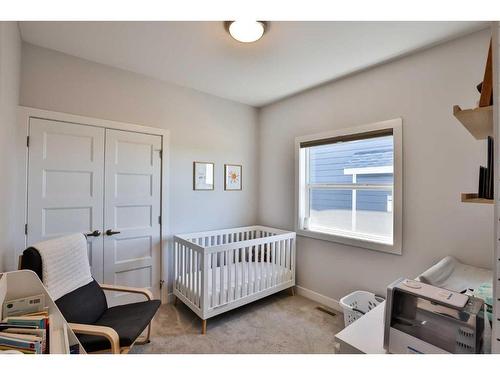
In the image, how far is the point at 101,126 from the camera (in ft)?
7.55

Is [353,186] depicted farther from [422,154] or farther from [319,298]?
[319,298]

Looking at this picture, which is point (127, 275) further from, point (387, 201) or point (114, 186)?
point (387, 201)

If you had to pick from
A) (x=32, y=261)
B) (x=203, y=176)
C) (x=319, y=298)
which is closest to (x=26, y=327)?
(x=32, y=261)

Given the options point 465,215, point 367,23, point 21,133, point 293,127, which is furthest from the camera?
point 293,127

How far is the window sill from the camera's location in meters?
2.19

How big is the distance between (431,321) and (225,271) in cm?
197

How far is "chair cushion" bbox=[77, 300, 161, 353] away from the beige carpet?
14.3 inches

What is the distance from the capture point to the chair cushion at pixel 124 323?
4.75ft

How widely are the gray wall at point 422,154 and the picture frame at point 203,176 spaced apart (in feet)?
4.58

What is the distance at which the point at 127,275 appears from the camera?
2471 millimetres
